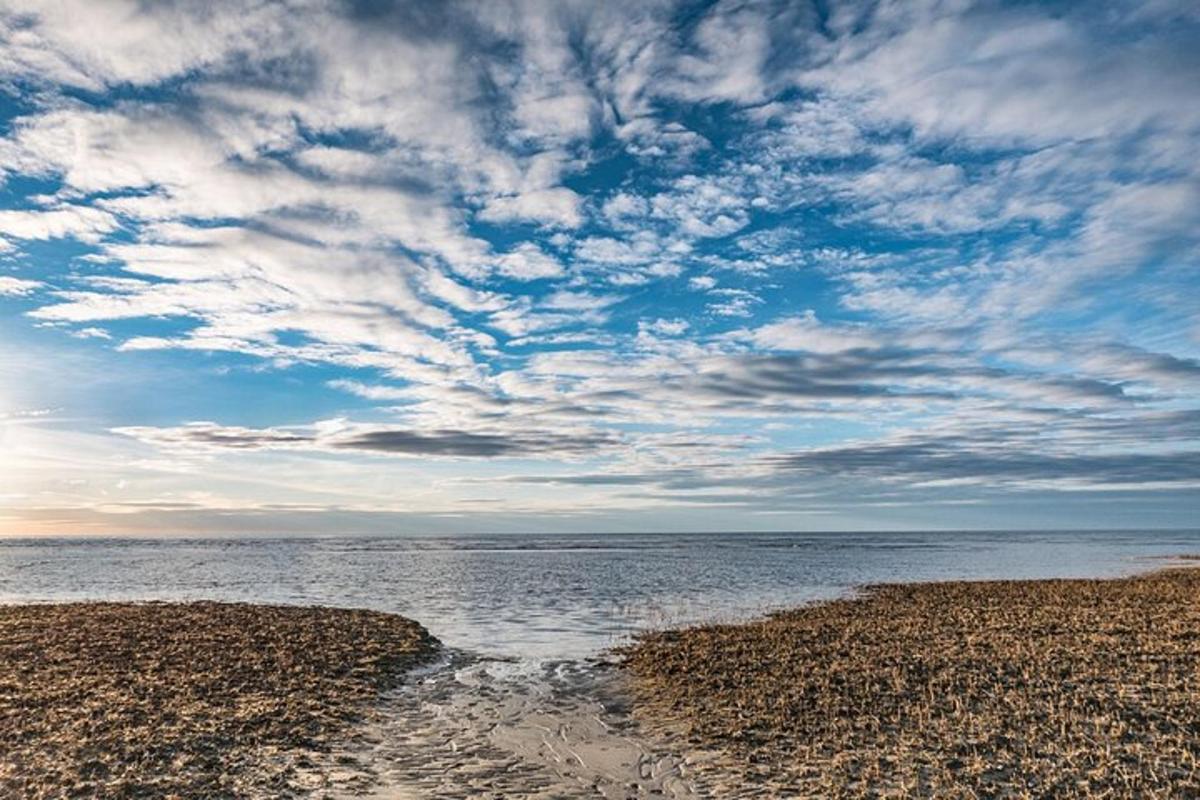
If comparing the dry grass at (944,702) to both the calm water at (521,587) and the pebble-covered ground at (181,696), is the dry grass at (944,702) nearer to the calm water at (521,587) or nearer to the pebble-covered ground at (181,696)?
the calm water at (521,587)

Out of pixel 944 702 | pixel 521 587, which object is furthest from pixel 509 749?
pixel 521 587

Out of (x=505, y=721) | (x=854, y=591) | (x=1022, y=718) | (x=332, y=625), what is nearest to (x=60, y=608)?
(x=332, y=625)

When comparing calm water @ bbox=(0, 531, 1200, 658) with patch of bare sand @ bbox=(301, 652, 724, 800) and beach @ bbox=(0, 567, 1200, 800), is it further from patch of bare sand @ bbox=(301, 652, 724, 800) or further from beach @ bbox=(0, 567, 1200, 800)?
patch of bare sand @ bbox=(301, 652, 724, 800)

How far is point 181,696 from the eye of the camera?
18.4 meters

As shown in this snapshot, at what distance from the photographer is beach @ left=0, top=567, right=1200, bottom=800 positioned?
12875 mm

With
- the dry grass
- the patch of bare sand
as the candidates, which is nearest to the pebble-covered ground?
the patch of bare sand

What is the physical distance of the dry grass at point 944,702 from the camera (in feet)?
41.3

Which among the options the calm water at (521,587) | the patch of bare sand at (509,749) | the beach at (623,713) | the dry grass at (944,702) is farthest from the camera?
the calm water at (521,587)

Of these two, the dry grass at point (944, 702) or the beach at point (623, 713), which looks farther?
the beach at point (623, 713)

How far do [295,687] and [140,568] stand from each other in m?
77.5

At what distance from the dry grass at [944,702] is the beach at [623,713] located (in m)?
0.07

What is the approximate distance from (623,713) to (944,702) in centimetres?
747

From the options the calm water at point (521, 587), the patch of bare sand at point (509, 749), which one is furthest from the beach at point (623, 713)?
the calm water at point (521, 587)

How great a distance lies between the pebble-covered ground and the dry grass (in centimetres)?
815
